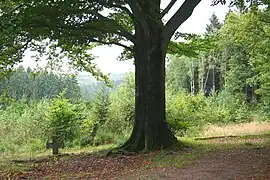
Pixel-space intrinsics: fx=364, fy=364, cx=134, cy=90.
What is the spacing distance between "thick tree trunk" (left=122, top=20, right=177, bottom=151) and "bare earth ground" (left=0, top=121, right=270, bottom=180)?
0.87 metres

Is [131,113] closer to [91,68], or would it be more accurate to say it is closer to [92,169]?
[91,68]

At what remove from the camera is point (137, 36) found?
1382 centimetres

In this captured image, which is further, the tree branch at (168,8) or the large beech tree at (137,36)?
the tree branch at (168,8)

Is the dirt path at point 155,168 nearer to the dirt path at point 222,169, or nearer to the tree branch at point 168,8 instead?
the dirt path at point 222,169

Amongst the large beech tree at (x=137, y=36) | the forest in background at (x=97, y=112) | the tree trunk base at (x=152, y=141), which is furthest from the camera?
the forest in background at (x=97, y=112)

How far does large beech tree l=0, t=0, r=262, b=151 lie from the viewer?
453 inches

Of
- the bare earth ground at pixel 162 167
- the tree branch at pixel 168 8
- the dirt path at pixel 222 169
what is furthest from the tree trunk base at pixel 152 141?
the tree branch at pixel 168 8

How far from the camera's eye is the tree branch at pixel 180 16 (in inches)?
500

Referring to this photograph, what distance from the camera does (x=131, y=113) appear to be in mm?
21047

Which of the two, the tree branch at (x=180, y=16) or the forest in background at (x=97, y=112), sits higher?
the tree branch at (x=180, y=16)

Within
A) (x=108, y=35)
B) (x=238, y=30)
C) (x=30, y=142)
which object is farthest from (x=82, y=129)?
(x=238, y=30)

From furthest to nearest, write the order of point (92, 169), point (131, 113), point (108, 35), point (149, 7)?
1. point (131, 113)
2. point (108, 35)
3. point (149, 7)
4. point (92, 169)

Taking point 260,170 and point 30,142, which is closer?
point 260,170

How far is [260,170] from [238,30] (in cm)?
2048
